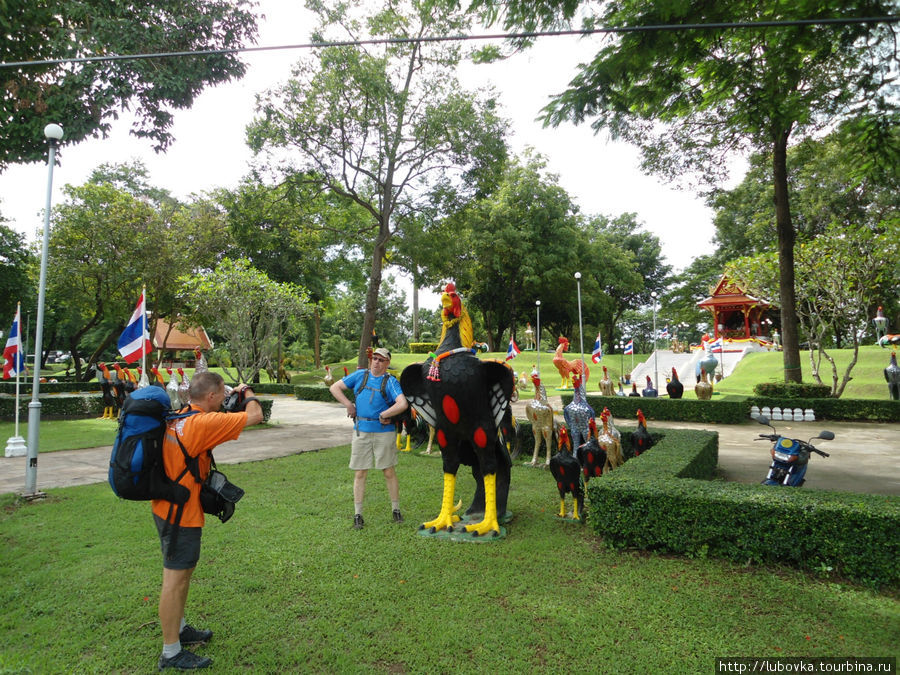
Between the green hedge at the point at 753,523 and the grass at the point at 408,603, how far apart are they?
0.58 ft

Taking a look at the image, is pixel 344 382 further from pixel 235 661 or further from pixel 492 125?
pixel 492 125

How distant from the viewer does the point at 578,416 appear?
6.73 meters

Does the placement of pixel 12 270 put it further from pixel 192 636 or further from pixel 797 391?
pixel 797 391

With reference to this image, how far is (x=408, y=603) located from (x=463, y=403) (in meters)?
1.89

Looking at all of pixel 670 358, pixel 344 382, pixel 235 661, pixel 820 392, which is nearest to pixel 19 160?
pixel 344 382

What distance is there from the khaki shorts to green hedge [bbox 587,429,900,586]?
220cm

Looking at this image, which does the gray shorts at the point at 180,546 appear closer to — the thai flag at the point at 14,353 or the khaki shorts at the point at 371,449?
the khaki shorts at the point at 371,449

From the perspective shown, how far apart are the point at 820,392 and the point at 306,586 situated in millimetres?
16623

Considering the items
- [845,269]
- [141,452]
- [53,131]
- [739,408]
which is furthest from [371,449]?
[845,269]

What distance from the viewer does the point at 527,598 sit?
3727 mm

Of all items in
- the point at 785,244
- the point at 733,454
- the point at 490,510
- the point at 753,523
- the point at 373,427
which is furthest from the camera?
the point at 785,244

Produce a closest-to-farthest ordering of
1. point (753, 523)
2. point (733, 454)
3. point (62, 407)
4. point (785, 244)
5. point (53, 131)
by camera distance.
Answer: point (753, 523), point (53, 131), point (733, 454), point (785, 244), point (62, 407)

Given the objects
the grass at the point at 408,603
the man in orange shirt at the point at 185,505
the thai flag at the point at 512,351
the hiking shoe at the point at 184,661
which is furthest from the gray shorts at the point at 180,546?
the thai flag at the point at 512,351

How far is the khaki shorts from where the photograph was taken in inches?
211
